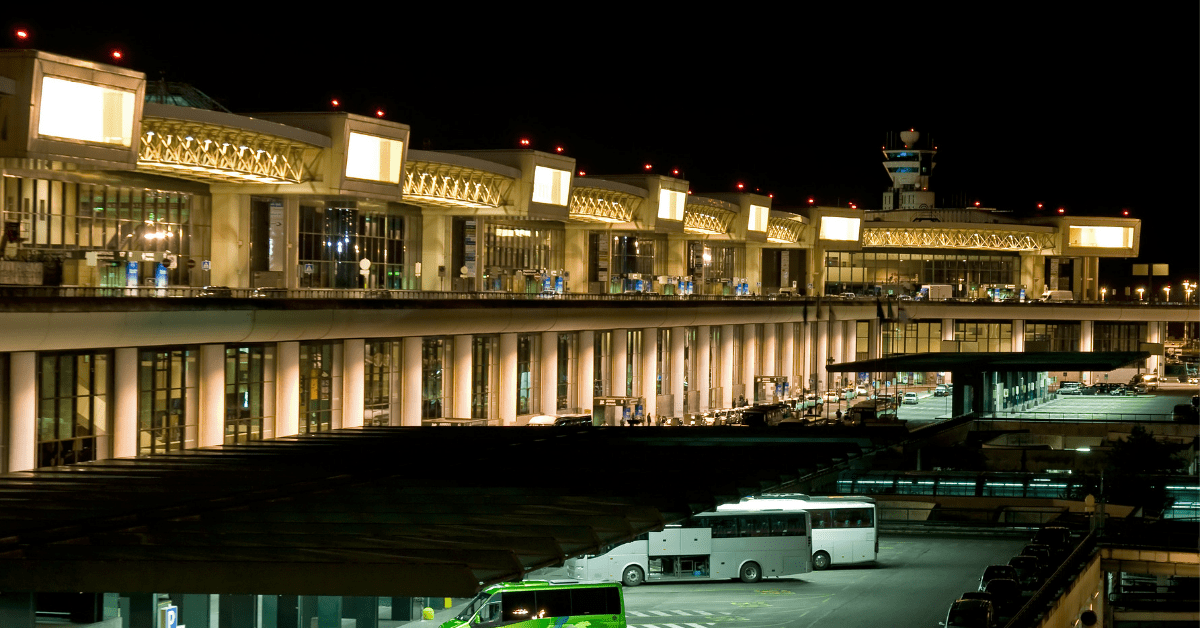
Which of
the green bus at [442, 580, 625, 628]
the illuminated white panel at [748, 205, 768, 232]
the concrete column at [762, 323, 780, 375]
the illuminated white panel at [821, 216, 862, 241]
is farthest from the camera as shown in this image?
the illuminated white panel at [821, 216, 862, 241]

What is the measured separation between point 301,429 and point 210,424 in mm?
6907

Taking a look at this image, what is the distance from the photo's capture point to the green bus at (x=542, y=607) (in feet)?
102

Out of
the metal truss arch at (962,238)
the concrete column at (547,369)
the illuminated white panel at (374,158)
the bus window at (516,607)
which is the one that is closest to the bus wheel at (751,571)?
the bus window at (516,607)

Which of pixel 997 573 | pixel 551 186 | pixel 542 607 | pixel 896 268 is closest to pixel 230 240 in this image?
pixel 551 186

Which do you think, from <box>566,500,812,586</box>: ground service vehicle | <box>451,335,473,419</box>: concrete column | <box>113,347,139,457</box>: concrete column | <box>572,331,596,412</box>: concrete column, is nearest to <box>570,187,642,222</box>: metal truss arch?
<box>572,331,596,412</box>: concrete column

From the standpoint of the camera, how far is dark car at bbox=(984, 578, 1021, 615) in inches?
1518

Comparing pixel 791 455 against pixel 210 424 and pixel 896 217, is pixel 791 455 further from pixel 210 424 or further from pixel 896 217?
pixel 896 217

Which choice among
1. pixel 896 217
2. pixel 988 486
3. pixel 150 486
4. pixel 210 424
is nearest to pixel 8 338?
pixel 150 486

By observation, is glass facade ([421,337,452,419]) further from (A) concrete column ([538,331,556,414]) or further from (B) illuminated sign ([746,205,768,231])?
(B) illuminated sign ([746,205,768,231])

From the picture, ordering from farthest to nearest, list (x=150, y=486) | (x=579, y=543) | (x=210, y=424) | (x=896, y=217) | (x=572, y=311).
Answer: (x=896, y=217) → (x=572, y=311) → (x=210, y=424) → (x=150, y=486) → (x=579, y=543)

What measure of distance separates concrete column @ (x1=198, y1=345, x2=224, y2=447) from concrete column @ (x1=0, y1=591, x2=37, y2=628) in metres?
26.3

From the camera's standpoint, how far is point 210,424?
45.6 meters

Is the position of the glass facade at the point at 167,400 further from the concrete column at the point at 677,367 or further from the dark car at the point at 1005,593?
the concrete column at the point at 677,367

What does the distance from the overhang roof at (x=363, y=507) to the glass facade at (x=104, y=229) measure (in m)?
10.9
